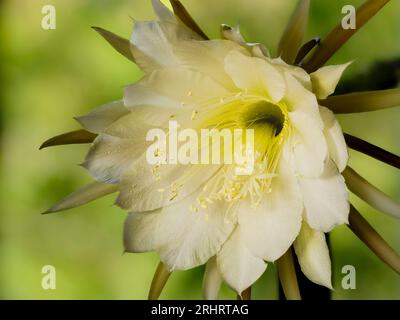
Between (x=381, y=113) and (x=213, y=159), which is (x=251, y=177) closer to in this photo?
(x=213, y=159)

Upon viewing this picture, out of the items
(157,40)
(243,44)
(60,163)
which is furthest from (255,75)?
(60,163)

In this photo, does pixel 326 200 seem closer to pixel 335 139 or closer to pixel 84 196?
pixel 335 139

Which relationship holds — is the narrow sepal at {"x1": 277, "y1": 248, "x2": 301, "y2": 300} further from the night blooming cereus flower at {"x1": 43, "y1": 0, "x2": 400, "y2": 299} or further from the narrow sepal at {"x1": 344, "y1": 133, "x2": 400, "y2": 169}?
the narrow sepal at {"x1": 344, "y1": 133, "x2": 400, "y2": 169}

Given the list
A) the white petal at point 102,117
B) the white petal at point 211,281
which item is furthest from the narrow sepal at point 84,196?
the white petal at point 211,281

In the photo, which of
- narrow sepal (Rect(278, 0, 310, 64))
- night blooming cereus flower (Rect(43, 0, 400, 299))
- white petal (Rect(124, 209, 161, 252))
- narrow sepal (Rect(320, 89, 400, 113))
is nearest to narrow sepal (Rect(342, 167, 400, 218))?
night blooming cereus flower (Rect(43, 0, 400, 299))

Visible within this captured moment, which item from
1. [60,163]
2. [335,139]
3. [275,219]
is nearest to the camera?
[335,139]

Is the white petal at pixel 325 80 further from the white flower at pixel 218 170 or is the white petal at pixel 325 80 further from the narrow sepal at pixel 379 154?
the narrow sepal at pixel 379 154
